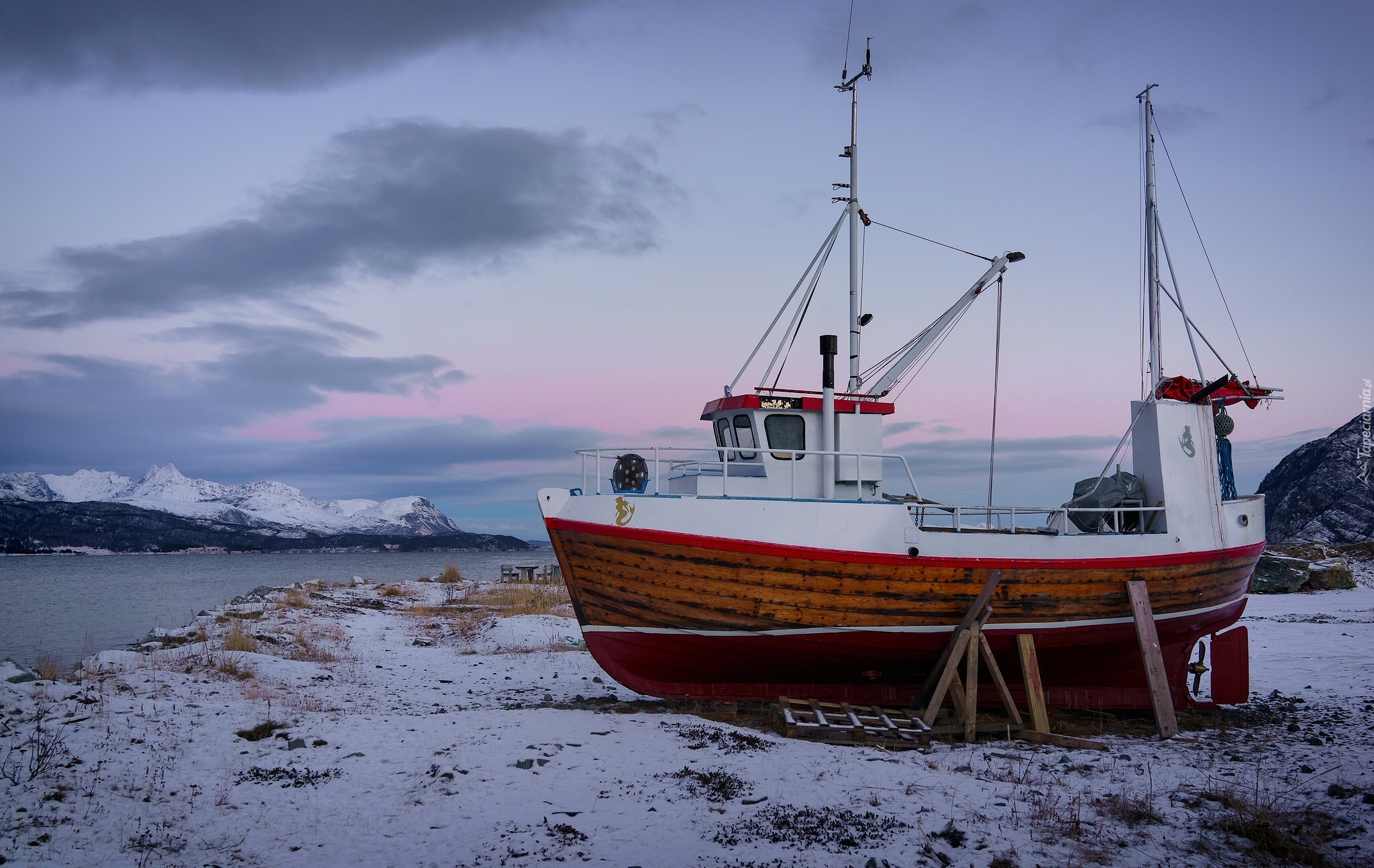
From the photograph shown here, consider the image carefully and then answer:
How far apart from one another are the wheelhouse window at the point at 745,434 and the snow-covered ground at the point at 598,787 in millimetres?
4169

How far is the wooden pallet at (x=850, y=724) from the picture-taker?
997 cm

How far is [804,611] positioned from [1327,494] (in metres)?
65.8

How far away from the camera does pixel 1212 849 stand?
6.53m

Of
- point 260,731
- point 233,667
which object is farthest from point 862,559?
point 233,667

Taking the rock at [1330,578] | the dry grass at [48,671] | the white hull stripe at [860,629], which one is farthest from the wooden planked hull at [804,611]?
the rock at [1330,578]

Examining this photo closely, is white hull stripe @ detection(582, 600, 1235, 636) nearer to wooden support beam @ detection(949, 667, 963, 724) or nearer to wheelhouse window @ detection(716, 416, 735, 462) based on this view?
wooden support beam @ detection(949, 667, 963, 724)

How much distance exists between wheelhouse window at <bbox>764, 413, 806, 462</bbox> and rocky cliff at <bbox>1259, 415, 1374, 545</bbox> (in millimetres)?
52066

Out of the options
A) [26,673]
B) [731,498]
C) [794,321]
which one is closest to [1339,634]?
[794,321]

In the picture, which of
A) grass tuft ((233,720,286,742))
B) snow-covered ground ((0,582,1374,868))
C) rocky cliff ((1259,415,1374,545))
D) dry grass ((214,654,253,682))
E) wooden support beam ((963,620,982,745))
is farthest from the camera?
rocky cliff ((1259,415,1374,545))

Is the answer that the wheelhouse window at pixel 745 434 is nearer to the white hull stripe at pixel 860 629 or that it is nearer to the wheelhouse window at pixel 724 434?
the wheelhouse window at pixel 724 434

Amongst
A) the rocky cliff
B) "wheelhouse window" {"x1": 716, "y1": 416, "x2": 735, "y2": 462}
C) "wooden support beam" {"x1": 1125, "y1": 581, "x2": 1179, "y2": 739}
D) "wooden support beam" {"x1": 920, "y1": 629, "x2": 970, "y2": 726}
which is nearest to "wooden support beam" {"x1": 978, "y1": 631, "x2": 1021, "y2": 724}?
"wooden support beam" {"x1": 920, "y1": 629, "x2": 970, "y2": 726}

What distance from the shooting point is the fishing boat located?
11234 millimetres

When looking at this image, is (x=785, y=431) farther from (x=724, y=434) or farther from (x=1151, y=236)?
(x=1151, y=236)

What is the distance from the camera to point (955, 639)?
11.3 meters
